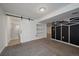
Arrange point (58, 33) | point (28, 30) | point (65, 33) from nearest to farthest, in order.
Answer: point (65, 33) → point (58, 33) → point (28, 30)

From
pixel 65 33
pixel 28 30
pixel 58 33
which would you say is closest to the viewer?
pixel 65 33

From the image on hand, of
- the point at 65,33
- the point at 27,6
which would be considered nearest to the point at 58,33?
the point at 65,33

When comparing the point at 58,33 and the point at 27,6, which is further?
the point at 58,33

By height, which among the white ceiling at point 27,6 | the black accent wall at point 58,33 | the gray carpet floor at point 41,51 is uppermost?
the white ceiling at point 27,6

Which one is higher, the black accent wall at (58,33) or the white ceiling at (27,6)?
the white ceiling at (27,6)

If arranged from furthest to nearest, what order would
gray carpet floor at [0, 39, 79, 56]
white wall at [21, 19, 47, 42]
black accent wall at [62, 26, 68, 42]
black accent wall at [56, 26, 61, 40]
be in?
black accent wall at [56, 26, 61, 40] → white wall at [21, 19, 47, 42] → black accent wall at [62, 26, 68, 42] → gray carpet floor at [0, 39, 79, 56]

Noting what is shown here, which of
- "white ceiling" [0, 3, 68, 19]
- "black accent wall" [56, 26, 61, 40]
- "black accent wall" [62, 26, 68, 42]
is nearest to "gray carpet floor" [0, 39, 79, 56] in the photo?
"black accent wall" [62, 26, 68, 42]

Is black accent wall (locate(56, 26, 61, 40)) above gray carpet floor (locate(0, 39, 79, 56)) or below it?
above

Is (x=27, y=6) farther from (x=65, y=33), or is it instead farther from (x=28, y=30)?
(x=65, y=33)

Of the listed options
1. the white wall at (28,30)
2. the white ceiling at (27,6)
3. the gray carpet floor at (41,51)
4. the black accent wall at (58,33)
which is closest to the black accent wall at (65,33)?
the black accent wall at (58,33)

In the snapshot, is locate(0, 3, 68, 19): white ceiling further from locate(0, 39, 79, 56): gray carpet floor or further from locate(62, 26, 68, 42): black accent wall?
locate(0, 39, 79, 56): gray carpet floor

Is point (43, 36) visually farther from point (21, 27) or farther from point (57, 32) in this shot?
point (21, 27)

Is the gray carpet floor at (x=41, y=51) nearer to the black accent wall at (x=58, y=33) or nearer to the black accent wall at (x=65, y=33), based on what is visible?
the black accent wall at (x=65, y=33)

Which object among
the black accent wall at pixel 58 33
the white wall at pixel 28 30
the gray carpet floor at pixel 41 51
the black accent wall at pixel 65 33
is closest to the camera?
the gray carpet floor at pixel 41 51
